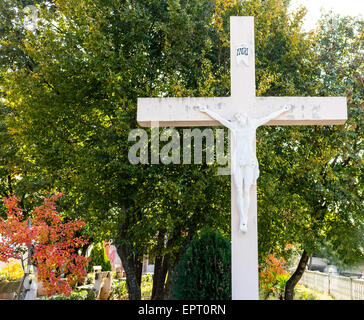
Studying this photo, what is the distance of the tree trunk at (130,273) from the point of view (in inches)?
351

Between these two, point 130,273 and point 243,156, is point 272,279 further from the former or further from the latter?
point 243,156

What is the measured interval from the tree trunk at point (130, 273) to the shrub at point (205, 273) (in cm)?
505

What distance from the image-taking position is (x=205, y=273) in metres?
4.02

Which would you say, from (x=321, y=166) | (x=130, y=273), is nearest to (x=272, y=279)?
(x=321, y=166)

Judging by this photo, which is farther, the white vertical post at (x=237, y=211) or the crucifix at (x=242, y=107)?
the crucifix at (x=242, y=107)

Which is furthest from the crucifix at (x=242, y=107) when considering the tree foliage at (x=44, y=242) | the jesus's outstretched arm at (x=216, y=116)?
the tree foliage at (x=44, y=242)

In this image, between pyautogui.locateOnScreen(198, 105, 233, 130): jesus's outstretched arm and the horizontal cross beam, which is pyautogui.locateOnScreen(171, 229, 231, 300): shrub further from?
the horizontal cross beam

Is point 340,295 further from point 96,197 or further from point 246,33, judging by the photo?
point 246,33

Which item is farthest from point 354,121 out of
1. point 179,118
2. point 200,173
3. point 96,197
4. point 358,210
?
point 96,197

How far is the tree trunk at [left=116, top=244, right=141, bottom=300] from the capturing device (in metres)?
8.91

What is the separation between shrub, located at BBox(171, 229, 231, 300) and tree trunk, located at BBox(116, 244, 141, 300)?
505 centimetres

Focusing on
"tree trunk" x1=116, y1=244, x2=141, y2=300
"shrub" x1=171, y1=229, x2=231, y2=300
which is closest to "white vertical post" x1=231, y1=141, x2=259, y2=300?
"shrub" x1=171, y1=229, x2=231, y2=300

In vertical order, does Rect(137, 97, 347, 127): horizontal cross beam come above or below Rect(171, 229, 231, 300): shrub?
above

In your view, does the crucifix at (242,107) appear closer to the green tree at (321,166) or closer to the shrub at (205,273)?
the shrub at (205,273)
